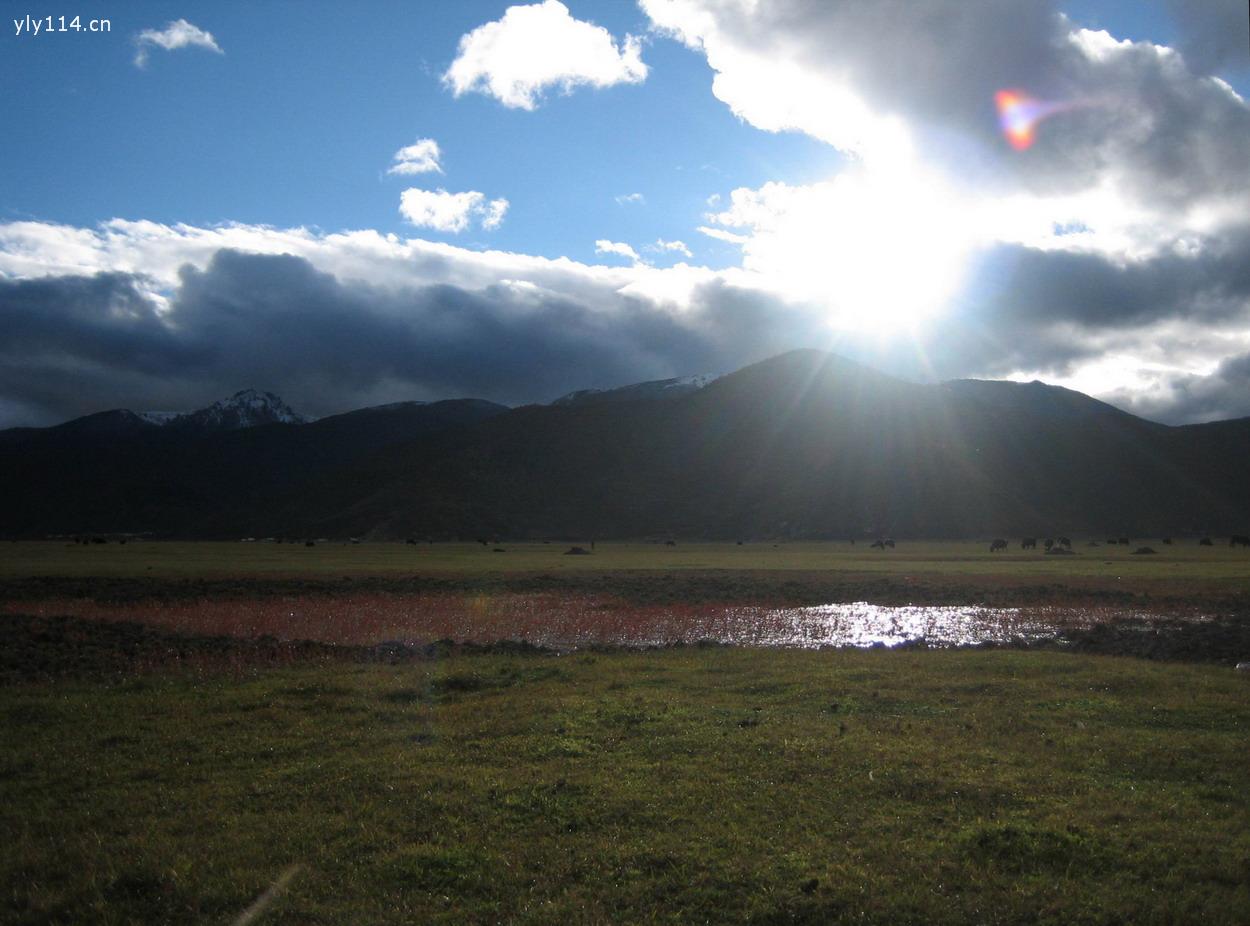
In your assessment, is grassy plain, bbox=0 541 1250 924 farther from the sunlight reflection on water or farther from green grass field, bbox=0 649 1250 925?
the sunlight reflection on water

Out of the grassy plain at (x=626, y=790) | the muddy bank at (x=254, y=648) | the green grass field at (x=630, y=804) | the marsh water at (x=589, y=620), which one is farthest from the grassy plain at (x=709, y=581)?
the green grass field at (x=630, y=804)

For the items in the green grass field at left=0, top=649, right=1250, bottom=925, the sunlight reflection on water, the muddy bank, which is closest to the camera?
the green grass field at left=0, top=649, right=1250, bottom=925

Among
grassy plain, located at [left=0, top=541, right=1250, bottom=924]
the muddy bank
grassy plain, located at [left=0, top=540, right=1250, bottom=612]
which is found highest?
grassy plain, located at [left=0, top=541, right=1250, bottom=924]

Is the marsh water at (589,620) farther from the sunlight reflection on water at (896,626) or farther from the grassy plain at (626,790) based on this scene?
the grassy plain at (626,790)

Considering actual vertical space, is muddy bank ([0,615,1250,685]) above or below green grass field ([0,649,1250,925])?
below

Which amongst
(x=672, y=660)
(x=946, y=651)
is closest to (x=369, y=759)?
(x=672, y=660)

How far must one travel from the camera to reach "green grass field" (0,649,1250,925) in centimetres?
822

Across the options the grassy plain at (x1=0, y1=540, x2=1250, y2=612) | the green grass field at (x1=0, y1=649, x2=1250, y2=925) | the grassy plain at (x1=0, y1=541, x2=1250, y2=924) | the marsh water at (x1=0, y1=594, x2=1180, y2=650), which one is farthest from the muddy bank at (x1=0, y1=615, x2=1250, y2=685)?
the grassy plain at (x1=0, y1=540, x2=1250, y2=612)

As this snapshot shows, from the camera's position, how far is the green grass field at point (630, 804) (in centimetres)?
822

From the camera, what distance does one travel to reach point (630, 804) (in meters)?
10.6

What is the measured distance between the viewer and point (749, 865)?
8.83m

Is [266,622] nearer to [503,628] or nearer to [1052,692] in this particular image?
[503,628]

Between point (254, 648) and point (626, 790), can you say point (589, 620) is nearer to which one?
point (254, 648)

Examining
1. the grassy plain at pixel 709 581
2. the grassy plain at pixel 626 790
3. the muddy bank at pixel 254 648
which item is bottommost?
the grassy plain at pixel 709 581
